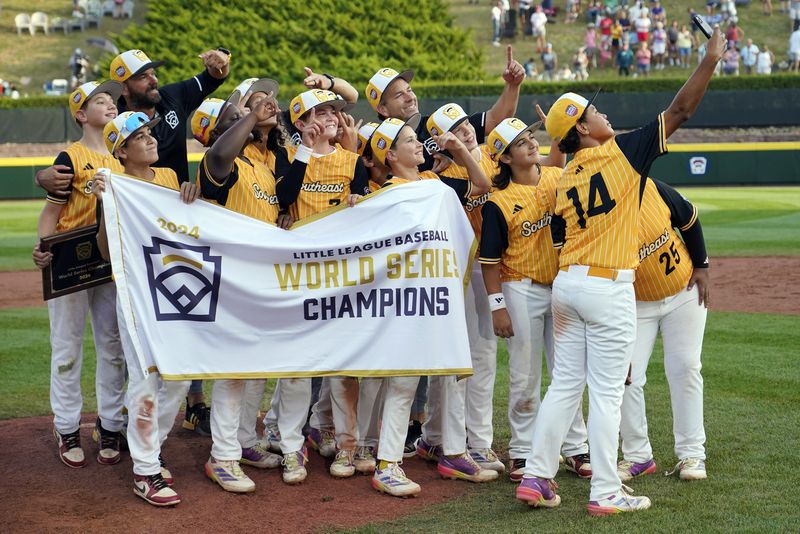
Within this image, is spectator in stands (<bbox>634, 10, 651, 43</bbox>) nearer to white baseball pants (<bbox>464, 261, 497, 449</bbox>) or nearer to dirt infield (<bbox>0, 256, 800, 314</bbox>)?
dirt infield (<bbox>0, 256, 800, 314</bbox>)

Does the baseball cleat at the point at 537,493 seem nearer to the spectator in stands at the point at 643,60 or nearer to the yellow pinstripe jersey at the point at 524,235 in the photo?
the yellow pinstripe jersey at the point at 524,235

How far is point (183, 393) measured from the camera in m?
6.24

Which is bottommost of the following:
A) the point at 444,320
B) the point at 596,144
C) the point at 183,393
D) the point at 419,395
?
the point at 419,395

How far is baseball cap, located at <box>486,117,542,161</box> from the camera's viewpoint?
20.9 feet

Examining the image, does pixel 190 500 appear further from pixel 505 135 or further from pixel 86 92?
pixel 505 135

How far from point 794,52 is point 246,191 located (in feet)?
117

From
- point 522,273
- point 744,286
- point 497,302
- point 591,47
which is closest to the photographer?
point 497,302

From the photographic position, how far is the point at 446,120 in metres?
6.65

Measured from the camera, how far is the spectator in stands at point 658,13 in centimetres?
4078

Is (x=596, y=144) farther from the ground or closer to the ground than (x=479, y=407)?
farther from the ground

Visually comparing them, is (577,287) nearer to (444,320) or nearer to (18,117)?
(444,320)

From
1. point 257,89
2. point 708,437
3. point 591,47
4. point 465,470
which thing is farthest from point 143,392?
point 591,47

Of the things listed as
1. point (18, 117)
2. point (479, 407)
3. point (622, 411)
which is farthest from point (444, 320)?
point (18, 117)

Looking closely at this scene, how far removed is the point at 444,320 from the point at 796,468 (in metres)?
2.34
